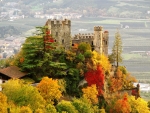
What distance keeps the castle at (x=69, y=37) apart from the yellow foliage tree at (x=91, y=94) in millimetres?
5947

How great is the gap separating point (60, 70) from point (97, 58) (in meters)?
5.19

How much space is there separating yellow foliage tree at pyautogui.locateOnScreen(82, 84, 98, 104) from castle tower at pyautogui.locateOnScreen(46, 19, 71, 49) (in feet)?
19.4

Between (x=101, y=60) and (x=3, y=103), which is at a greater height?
(x=101, y=60)

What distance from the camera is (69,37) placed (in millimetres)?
45656

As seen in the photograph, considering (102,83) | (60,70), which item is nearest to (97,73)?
(102,83)

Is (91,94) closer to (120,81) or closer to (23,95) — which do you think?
(120,81)

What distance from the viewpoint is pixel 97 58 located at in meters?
44.9

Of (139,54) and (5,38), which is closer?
(139,54)

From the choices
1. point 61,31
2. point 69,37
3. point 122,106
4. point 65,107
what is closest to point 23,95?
point 65,107

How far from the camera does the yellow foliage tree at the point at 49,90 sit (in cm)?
3631

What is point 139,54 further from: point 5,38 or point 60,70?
point 60,70

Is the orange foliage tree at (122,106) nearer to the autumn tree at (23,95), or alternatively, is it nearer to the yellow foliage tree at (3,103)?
the autumn tree at (23,95)

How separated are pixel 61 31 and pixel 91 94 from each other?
8149mm

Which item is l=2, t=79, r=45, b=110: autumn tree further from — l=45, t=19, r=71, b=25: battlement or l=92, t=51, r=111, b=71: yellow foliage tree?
l=45, t=19, r=71, b=25: battlement
